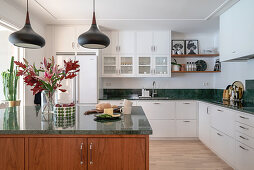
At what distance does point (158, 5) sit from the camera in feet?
9.59

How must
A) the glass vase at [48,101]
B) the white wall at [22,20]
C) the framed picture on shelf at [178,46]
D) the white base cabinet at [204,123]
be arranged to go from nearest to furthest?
the glass vase at [48,101] < the white wall at [22,20] < the white base cabinet at [204,123] < the framed picture on shelf at [178,46]

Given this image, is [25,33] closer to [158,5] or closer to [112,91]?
[158,5]

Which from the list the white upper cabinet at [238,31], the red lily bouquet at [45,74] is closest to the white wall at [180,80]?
the white upper cabinet at [238,31]

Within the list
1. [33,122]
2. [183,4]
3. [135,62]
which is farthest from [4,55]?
[183,4]

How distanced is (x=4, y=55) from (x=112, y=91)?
2.37m

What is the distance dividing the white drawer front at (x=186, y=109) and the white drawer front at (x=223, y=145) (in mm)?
772

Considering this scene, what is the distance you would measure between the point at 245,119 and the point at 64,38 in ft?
12.0

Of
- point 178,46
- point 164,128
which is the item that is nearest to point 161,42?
point 178,46

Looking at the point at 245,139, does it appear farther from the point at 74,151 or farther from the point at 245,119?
the point at 74,151

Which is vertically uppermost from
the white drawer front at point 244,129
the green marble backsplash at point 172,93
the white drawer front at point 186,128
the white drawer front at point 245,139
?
the green marble backsplash at point 172,93

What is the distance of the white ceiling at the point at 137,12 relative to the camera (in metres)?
2.84

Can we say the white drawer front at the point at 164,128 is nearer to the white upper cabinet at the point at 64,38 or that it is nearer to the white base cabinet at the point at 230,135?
the white base cabinet at the point at 230,135

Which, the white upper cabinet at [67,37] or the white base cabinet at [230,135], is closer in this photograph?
the white base cabinet at [230,135]

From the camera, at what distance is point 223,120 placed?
2.75m
